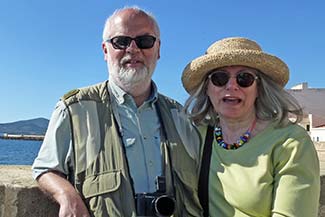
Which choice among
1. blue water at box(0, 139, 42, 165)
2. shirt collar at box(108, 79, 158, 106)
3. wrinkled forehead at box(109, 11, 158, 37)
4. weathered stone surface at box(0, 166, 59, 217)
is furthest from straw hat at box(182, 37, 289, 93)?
blue water at box(0, 139, 42, 165)

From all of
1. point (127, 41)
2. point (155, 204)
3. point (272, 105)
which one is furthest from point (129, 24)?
point (155, 204)

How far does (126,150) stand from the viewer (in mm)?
2500

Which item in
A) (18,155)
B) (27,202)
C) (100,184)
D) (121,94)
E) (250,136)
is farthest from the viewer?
(18,155)

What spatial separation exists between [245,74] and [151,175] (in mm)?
853

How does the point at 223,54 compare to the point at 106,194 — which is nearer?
the point at 106,194

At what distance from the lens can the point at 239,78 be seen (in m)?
2.54

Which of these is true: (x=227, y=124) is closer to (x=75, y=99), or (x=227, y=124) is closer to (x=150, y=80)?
(x=150, y=80)

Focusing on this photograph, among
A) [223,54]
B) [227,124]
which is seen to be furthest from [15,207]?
[223,54]

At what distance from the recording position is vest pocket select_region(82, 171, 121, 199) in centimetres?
228

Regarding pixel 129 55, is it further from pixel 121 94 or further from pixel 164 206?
pixel 164 206

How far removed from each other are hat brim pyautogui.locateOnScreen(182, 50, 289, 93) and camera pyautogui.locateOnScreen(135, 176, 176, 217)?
2.80 ft

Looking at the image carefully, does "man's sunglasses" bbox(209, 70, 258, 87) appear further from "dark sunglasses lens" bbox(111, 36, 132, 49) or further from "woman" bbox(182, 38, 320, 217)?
"dark sunglasses lens" bbox(111, 36, 132, 49)

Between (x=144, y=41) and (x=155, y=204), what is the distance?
1120mm

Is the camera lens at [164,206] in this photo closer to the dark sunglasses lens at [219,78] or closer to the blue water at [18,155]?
the dark sunglasses lens at [219,78]
